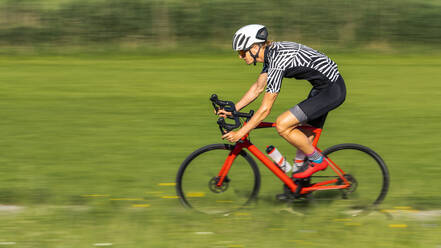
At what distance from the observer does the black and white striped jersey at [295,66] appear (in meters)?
6.17

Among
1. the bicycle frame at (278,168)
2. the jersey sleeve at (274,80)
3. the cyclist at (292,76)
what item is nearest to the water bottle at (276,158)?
the bicycle frame at (278,168)

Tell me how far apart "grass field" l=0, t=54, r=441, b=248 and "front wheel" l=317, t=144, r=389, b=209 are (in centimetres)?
17

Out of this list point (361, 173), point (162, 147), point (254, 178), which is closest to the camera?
point (254, 178)

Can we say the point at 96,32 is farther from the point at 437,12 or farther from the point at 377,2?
the point at 437,12

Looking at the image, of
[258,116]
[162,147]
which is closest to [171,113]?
[162,147]

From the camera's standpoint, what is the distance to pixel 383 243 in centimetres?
593

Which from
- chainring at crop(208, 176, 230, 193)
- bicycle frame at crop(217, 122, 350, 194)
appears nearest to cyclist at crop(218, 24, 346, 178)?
bicycle frame at crop(217, 122, 350, 194)

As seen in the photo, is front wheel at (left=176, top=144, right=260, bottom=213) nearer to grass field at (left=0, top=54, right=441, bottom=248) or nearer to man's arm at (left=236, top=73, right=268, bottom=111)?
grass field at (left=0, top=54, right=441, bottom=248)

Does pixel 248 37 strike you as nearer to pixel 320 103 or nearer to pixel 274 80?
pixel 274 80

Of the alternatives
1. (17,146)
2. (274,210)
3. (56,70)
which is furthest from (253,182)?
(56,70)

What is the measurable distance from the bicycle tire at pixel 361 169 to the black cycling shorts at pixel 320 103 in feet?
1.39

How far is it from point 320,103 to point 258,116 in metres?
0.65

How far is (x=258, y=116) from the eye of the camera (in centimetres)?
614

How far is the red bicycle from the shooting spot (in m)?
6.57
